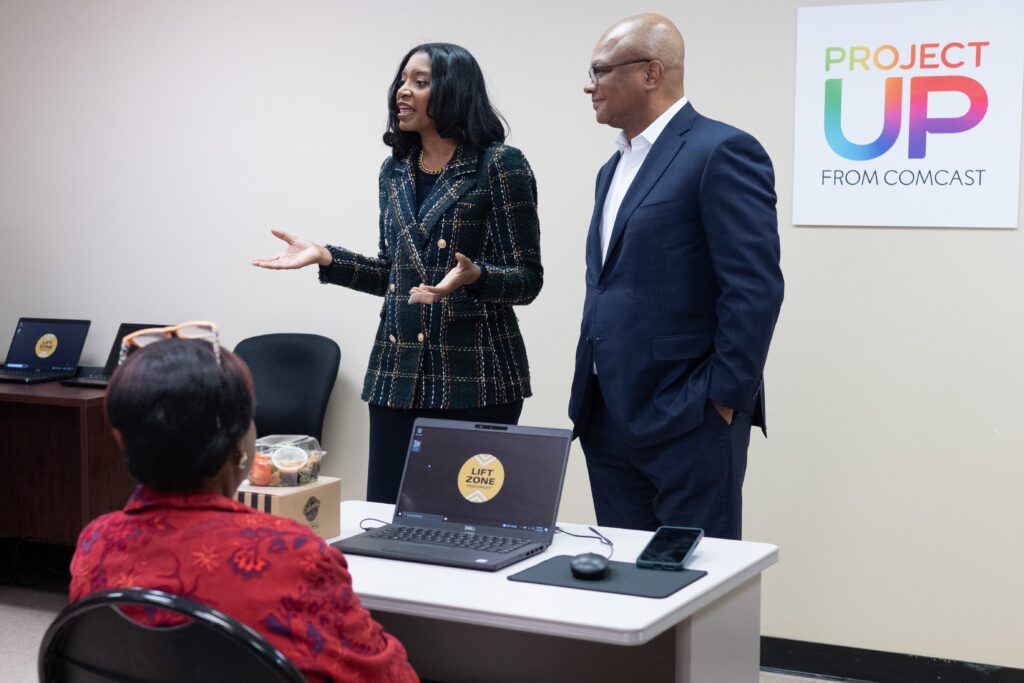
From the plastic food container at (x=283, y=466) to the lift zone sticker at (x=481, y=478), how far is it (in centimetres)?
27

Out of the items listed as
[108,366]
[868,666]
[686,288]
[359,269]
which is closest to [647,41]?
[686,288]

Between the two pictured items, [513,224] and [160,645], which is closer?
[160,645]

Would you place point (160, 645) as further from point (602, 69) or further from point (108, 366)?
point (108, 366)

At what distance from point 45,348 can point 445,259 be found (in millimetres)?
2588

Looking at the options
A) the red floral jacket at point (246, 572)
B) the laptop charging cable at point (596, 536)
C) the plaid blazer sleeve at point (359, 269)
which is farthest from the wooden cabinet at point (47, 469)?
the red floral jacket at point (246, 572)

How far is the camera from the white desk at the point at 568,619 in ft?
5.12

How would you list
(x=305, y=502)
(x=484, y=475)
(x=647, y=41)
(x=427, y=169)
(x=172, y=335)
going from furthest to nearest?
1. (x=427, y=169)
2. (x=647, y=41)
3. (x=484, y=475)
4. (x=305, y=502)
5. (x=172, y=335)

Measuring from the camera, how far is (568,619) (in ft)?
5.00

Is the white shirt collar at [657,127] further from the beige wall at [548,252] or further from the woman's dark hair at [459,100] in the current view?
the beige wall at [548,252]

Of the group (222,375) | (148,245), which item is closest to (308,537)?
(222,375)

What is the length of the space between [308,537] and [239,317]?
10.5 ft

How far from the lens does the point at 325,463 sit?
4355mm

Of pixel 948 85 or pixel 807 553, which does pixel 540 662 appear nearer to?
pixel 807 553

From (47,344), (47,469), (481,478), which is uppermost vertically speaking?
(47,344)
